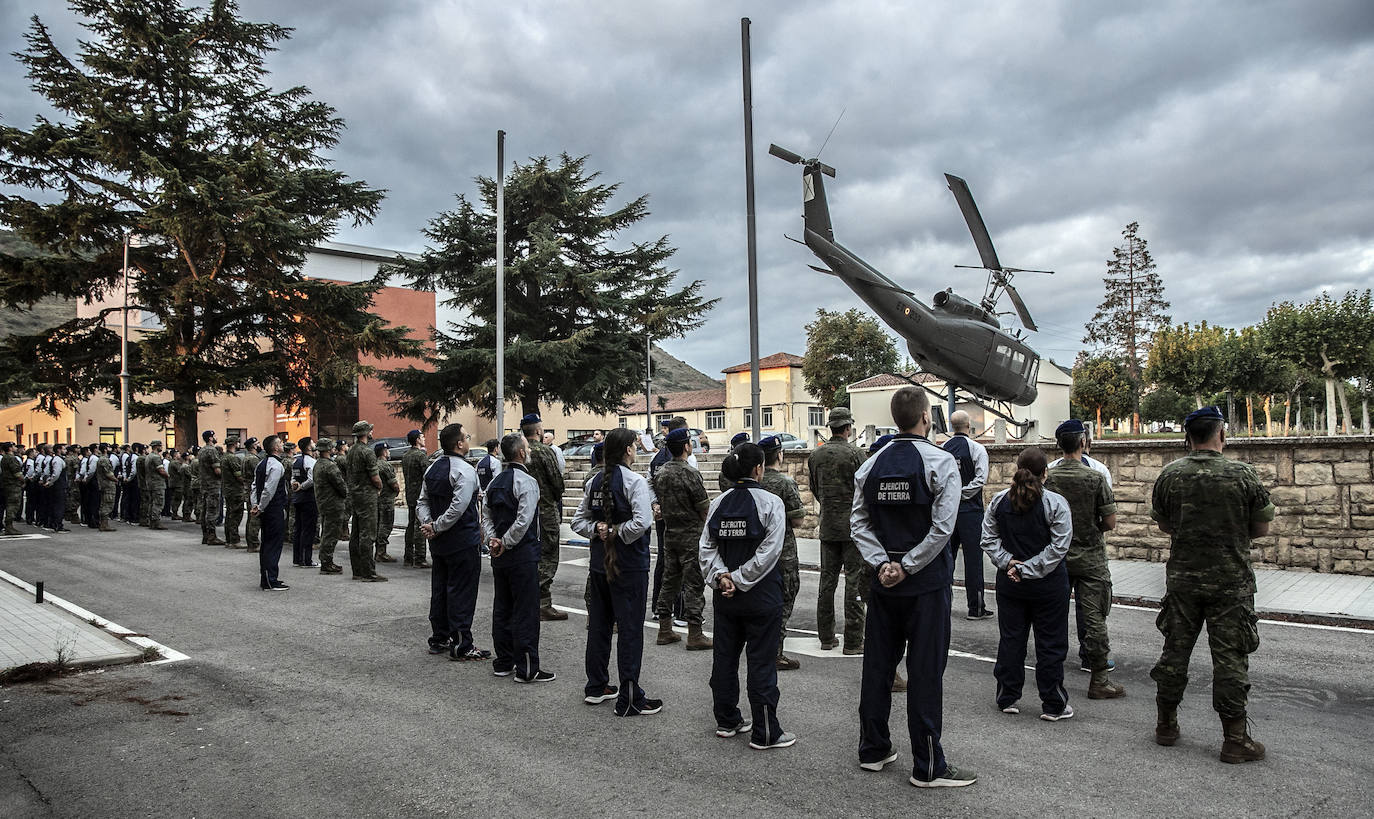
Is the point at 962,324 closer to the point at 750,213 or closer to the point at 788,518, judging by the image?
the point at 750,213

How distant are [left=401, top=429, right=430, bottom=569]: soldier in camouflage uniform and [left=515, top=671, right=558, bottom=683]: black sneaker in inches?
171

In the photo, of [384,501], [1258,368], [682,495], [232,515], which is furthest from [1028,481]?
[1258,368]

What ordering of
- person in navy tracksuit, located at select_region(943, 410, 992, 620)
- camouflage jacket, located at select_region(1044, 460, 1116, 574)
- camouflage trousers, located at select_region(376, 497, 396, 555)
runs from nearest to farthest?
Result: 1. camouflage jacket, located at select_region(1044, 460, 1116, 574)
2. person in navy tracksuit, located at select_region(943, 410, 992, 620)
3. camouflage trousers, located at select_region(376, 497, 396, 555)

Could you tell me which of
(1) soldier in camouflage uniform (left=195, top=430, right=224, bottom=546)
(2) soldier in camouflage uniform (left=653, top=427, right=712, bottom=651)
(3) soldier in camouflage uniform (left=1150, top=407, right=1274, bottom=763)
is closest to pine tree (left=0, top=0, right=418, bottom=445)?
(1) soldier in camouflage uniform (left=195, top=430, right=224, bottom=546)

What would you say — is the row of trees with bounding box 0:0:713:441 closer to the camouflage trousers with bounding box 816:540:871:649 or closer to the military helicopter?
the military helicopter

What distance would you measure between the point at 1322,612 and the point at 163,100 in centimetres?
3152

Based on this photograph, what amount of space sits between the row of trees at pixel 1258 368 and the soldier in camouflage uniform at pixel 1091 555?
3801 centimetres

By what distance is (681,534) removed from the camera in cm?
686

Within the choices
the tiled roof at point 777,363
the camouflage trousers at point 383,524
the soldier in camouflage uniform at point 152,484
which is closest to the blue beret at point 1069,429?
the camouflage trousers at point 383,524

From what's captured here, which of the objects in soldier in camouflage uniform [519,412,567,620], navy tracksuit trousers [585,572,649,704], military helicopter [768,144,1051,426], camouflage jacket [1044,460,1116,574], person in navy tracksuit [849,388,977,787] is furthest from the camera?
military helicopter [768,144,1051,426]

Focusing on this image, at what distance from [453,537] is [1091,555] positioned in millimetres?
5076

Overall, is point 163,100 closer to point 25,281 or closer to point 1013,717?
point 25,281

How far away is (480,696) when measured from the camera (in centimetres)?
572

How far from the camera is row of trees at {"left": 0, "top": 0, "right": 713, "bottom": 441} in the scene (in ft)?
78.9
